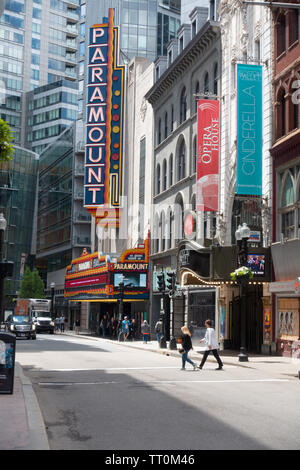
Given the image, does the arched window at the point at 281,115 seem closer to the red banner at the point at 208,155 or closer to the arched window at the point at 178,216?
the red banner at the point at 208,155

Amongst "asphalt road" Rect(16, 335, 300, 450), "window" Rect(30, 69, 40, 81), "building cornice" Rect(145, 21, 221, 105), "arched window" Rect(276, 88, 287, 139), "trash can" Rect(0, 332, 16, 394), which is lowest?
"asphalt road" Rect(16, 335, 300, 450)

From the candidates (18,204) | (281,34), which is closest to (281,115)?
(281,34)

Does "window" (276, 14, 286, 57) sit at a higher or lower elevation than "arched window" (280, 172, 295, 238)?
higher

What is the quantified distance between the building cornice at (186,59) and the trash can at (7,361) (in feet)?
96.7

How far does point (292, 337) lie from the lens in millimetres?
27938

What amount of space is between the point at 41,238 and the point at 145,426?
97.2 meters

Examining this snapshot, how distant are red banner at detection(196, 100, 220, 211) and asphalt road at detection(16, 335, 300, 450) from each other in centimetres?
1533

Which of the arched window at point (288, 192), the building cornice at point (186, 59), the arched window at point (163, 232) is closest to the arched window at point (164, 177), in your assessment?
the arched window at point (163, 232)

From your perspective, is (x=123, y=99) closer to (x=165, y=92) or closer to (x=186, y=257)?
(x=165, y=92)

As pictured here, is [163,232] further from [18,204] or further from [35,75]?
[35,75]

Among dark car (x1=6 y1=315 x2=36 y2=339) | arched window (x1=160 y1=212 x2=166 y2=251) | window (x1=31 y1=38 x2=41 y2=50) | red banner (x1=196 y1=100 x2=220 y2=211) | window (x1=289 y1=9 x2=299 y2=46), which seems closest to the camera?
window (x1=289 y1=9 x2=299 y2=46)

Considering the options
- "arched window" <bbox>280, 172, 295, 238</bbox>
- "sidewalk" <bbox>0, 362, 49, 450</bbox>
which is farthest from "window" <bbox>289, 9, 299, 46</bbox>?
"sidewalk" <bbox>0, 362, 49, 450</bbox>

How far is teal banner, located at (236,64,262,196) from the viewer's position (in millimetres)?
30609

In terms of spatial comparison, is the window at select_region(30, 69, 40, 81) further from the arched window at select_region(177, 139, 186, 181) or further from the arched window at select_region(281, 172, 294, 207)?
the arched window at select_region(281, 172, 294, 207)
